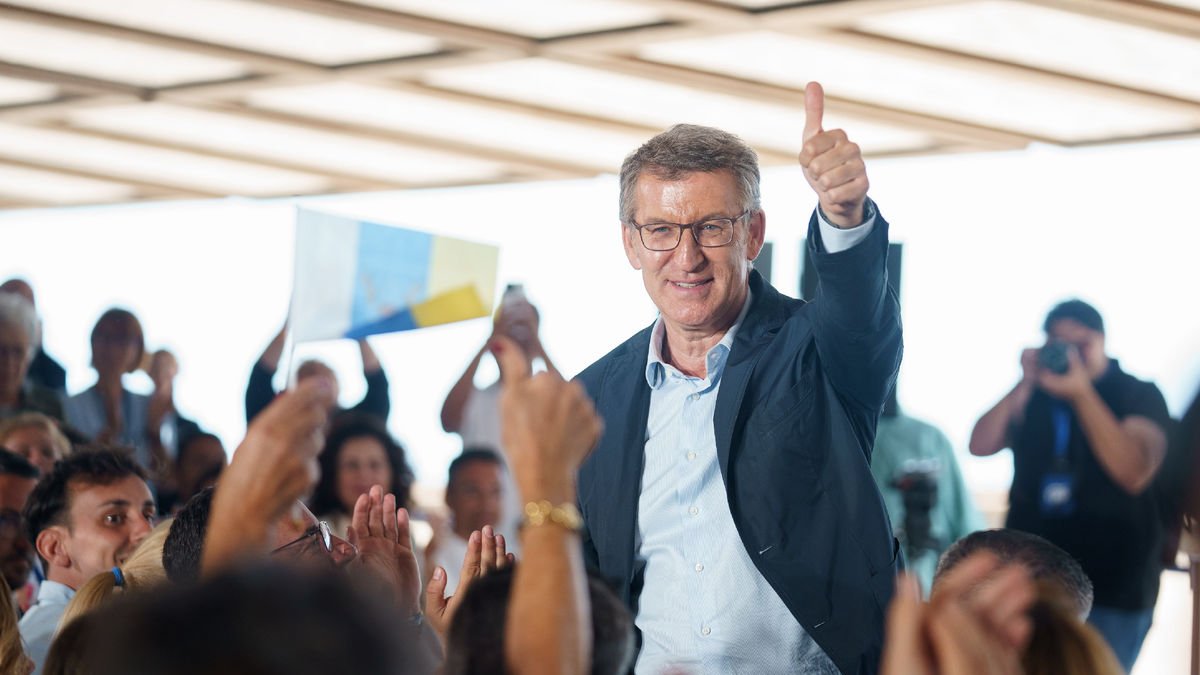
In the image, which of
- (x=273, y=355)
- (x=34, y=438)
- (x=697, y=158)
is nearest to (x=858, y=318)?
(x=697, y=158)

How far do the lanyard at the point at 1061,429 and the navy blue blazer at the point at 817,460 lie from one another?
8.45ft

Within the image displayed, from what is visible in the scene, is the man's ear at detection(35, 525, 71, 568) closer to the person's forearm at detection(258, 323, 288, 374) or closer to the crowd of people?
the crowd of people

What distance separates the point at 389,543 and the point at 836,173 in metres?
1.17

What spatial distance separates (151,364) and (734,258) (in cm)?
472

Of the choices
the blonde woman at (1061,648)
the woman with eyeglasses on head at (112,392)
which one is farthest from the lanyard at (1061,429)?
the blonde woman at (1061,648)

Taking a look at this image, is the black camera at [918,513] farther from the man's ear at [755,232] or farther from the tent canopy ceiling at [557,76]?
the man's ear at [755,232]

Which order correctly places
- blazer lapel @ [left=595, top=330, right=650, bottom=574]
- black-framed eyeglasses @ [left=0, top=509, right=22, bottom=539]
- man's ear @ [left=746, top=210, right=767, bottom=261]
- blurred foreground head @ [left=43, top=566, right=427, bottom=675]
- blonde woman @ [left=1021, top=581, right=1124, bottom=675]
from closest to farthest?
blurred foreground head @ [left=43, top=566, right=427, bottom=675] < blonde woman @ [left=1021, top=581, right=1124, bottom=675] < blazer lapel @ [left=595, top=330, right=650, bottom=574] < man's ear @ [left=746, top=210, right=767, bottom=261] < black-framed eyeglasses @ [left=0, top=509, right=22, bottom=539]

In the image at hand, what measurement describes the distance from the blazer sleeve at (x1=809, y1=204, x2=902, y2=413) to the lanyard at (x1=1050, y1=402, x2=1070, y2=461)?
269cm

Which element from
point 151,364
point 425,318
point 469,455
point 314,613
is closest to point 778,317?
point 314,613

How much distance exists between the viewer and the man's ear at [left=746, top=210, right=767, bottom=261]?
3.38 metres

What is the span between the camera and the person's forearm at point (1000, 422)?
582cm

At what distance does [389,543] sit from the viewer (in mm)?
3260

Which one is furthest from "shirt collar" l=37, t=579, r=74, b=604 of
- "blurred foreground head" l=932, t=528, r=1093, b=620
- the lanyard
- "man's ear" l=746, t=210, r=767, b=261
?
the lanyard

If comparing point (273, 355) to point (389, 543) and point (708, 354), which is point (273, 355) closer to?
point (389, 543)
